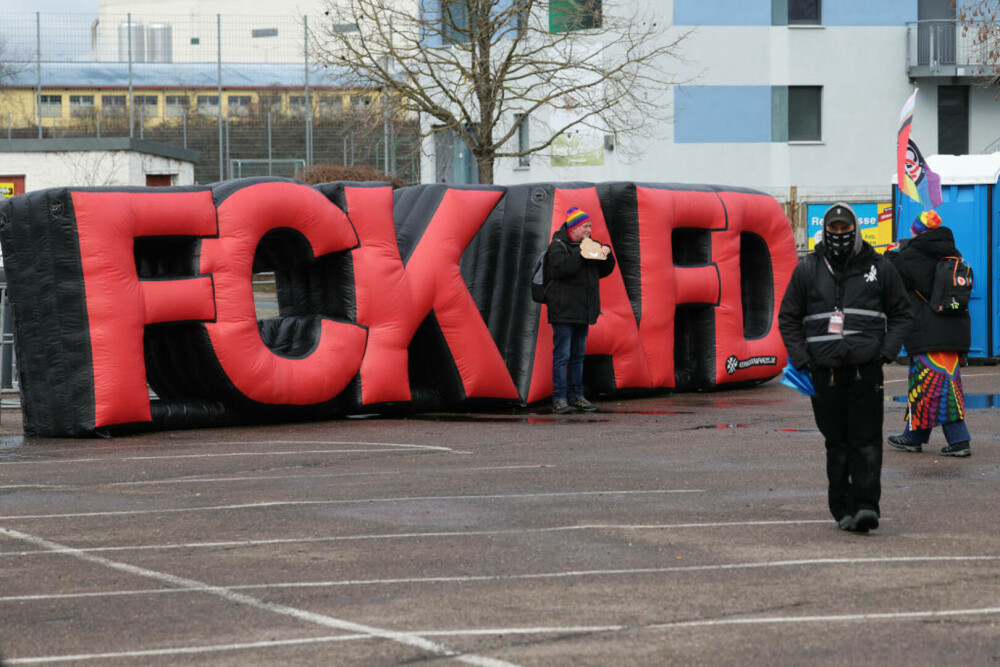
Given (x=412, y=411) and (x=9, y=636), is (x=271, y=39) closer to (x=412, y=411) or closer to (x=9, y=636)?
(x=412, y=411)

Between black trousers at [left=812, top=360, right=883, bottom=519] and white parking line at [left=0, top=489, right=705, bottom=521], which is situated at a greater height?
black trousers at [left=812, top=360, right=883, bottom=519]

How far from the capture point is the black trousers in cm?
815

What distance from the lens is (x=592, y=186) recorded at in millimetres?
16812

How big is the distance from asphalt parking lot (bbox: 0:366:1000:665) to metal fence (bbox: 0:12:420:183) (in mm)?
27066

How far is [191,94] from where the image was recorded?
134ft

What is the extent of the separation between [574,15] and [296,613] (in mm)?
28118

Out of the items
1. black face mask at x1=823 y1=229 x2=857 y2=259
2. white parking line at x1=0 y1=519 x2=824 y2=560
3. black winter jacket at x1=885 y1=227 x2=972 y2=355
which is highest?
black face mask at x1=823 y1=229 x2=857 y2=259

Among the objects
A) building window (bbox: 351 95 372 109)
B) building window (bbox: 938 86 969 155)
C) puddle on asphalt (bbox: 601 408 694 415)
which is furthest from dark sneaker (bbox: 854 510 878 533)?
building window (bbox: 938 86 969 155)

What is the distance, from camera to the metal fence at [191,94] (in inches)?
1511

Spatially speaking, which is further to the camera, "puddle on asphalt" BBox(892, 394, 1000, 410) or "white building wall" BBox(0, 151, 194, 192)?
"white building wall" BBox(0, 151, 194, 192)

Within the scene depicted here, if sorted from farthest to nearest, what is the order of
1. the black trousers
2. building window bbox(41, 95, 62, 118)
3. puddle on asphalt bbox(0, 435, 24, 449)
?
building window bbox(41, 95, 62, 118), puddle on asphalt bbox(0, 435, 24, 449), the black trousers

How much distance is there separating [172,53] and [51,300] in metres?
29.2

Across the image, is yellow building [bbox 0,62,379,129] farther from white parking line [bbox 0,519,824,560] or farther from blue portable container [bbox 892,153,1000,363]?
white parking line [bbox 0,519,824,560]

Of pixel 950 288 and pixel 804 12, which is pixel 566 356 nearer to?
pixel 950 288
